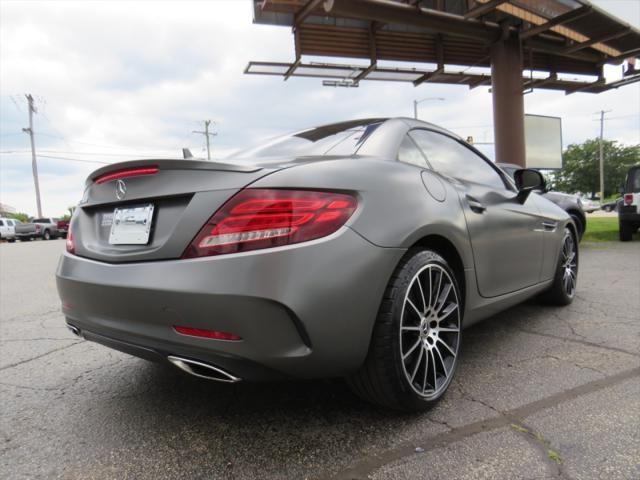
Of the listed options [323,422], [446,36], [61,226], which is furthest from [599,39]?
[61,226]

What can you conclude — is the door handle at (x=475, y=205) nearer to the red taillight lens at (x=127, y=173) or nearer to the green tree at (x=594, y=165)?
the red taillight lens at (x=127, y=173)

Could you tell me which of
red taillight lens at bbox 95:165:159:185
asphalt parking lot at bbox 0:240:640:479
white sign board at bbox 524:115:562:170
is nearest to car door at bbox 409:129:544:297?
asphalt parking lot at bbox 0:240:640:479

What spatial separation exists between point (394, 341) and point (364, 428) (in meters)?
0.41

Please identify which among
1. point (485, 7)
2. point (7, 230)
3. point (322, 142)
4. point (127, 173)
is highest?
point (485, 7)

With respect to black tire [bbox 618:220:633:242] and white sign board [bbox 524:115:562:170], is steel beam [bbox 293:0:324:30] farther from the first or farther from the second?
white sign board [bbox 524:115:562:170]

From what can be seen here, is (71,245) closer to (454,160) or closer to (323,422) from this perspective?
(323,422)

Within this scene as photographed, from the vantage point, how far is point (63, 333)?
12.2 ft

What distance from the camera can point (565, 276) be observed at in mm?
4008

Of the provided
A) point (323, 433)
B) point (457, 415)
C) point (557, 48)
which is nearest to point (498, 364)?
point (457, 415)

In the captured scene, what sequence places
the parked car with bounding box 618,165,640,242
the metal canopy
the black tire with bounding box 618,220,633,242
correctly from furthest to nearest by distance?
1. the black tire with bounding box 618,220,633,242
2. the parked car with bounding box 618,165,640,242
3. the metal canopy

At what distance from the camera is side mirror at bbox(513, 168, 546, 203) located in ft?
10.8

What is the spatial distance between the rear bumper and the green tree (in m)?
77.0

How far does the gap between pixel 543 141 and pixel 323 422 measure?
1472 cm

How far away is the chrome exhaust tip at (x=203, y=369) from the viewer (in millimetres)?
1677
